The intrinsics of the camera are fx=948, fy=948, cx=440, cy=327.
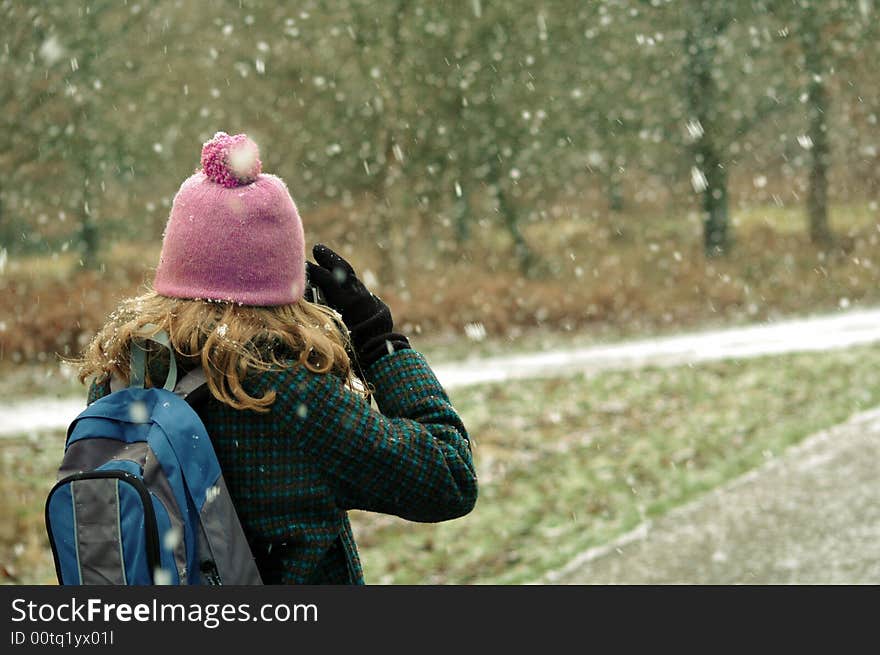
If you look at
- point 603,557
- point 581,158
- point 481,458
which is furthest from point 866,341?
point 581,158

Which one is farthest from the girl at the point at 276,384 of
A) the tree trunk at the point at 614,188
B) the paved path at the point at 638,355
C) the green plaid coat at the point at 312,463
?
the tree trunk at the point at 614,188

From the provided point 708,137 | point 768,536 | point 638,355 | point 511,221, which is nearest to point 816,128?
point 708,137

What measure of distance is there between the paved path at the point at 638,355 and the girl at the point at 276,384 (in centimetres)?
900

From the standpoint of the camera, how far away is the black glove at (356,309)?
6.58 feet

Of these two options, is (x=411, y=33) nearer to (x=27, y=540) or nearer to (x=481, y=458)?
(x=481, y=458)

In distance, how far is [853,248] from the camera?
19547 mm

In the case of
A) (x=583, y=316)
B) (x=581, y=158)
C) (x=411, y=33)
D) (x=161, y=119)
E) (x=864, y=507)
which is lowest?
(x=583, y=316)

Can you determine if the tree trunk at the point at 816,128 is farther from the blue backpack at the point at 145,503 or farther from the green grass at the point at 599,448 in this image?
the blue backpack at the point at 145,503

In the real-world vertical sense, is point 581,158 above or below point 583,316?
above

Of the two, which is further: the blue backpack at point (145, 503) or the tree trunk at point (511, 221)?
the tree trunk at point (511, 221)

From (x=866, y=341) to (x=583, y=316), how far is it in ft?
16.6

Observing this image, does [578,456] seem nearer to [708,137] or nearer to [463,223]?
[463,223]

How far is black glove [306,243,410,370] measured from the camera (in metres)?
2.01

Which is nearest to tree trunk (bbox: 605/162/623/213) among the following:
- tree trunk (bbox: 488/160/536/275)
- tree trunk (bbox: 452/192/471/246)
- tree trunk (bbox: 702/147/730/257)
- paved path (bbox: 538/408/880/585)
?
tree trunk (bbox: 702/147/730/257)
